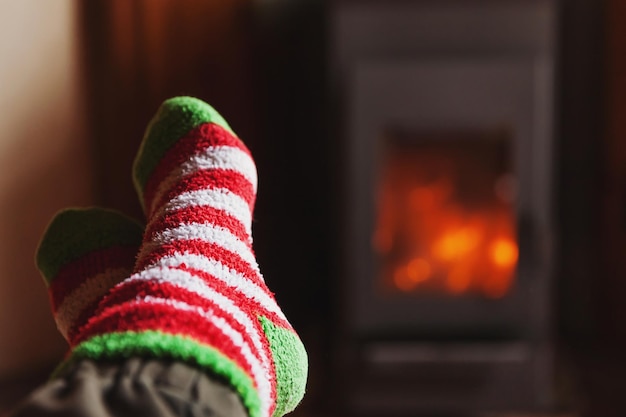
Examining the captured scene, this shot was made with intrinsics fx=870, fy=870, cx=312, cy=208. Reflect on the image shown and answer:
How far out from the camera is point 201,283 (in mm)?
542

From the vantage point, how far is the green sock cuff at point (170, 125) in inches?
32.7

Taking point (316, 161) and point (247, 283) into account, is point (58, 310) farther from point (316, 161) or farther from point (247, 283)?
point (316, 161)

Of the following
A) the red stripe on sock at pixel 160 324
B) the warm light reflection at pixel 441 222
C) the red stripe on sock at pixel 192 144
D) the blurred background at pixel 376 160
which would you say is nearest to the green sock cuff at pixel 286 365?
the red stripe on sock at pixel 160 324

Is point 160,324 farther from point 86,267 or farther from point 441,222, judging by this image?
point 441,222

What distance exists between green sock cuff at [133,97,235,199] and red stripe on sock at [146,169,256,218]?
0.08 m

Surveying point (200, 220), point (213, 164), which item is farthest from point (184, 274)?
point (213, 164)

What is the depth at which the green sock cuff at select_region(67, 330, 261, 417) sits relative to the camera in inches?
18.0

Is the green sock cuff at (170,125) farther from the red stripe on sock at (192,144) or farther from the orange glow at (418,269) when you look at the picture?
the orange glow at (418,269)

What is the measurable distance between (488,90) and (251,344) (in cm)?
97

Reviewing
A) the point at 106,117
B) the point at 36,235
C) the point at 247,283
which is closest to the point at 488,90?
the point at 106,117

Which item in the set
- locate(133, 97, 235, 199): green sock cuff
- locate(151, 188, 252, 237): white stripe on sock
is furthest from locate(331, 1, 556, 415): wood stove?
locate(151, 188, 252, 237): white stripe on sock

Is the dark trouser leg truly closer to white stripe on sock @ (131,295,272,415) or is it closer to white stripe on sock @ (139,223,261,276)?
white stripe on sock @ (131,295,272,415)

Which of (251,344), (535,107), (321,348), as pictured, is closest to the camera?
(251,344)

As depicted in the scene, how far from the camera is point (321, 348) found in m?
1.70
